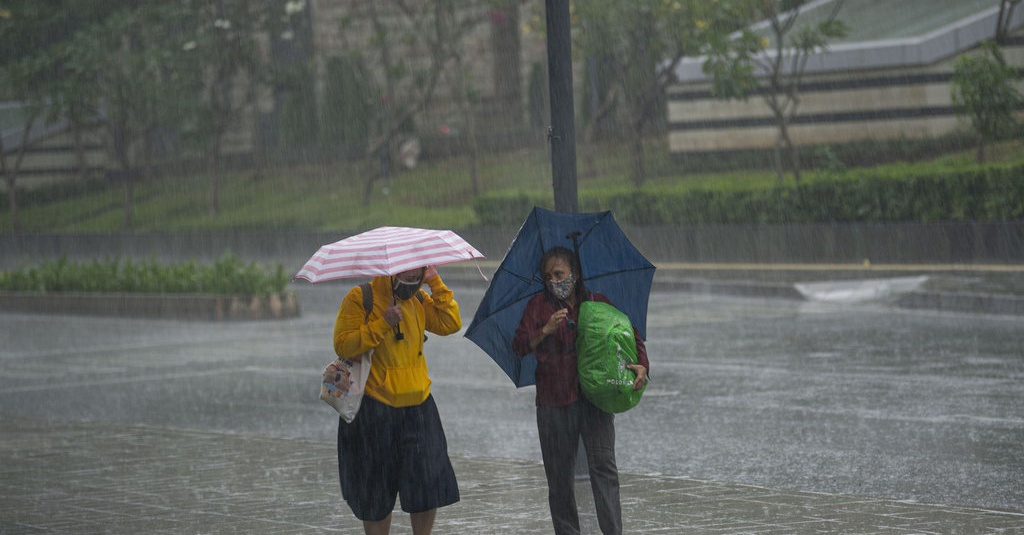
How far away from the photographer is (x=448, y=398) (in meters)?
12.9

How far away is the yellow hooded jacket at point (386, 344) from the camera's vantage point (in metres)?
6.31

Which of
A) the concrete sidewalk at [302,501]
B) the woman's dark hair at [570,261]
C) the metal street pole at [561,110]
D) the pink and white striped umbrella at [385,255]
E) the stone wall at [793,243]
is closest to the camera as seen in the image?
the pink and white striped umbrella at [385,255]

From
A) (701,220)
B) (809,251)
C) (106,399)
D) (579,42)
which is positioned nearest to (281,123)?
(579,42)

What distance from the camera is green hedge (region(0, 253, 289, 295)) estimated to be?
20.7m

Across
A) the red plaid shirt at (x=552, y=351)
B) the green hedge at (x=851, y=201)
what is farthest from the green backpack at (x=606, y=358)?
the green hedge at (x=851, y=201)

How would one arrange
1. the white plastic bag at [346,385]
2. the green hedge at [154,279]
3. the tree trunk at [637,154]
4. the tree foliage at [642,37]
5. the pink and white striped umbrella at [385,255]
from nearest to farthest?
the pink and white striped umbrella at [385,255] < the white plastic bag at [346,385] < the green hedge at [154,279] < the tree foliage at [642,37] < the tree trunk at [637,154]

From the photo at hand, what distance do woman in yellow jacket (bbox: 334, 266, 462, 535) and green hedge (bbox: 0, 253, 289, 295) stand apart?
1420cm

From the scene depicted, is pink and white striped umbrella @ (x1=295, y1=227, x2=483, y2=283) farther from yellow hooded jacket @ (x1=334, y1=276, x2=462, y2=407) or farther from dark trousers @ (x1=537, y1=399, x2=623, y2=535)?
dark trousers @ (x1=537, y1=399, x2=623, y2=535)

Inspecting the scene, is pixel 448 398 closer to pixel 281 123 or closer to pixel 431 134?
pixel 431 134

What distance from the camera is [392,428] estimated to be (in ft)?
20.9

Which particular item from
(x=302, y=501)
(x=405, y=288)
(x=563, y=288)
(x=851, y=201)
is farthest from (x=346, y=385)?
(x=851, y=201)

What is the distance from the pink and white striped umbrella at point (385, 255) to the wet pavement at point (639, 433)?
176 centimetres

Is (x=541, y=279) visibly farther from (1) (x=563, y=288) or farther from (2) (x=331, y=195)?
(2) (x=331, y=195)

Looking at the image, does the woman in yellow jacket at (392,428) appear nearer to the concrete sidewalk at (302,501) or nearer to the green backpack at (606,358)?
the green backpack at (606,358)
